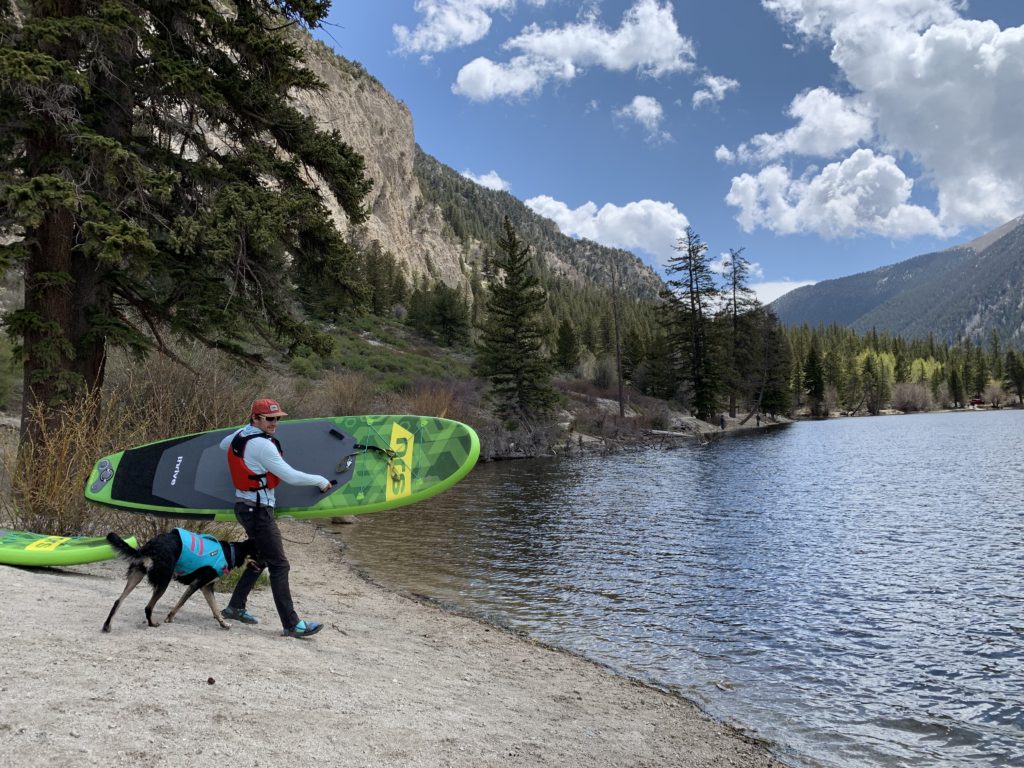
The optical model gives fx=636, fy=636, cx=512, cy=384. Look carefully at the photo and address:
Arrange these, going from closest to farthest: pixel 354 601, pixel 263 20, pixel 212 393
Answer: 1. pixel 354 601
2. pixel 263 20
3. pixel 212 393

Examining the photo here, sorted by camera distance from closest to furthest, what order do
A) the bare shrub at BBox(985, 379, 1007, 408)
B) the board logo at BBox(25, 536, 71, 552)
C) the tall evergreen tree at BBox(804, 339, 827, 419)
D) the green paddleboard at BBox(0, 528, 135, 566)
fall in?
the green paddleboard at BBox(0, 528, 135, 566)
the board logo at BBox(25, 536, 71, 552)
the tall evergreen tree at BBox(804, 339, 827, 419)
the bare shrub at BBox(985, 379, 1007, 408)

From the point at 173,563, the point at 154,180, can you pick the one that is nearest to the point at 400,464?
the point at 173,563

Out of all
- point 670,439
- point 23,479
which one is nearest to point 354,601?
point 23,479

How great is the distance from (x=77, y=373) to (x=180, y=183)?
10.7ft

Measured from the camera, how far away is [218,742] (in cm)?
333

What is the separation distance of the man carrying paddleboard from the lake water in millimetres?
3297

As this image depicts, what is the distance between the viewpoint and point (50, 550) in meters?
6.62

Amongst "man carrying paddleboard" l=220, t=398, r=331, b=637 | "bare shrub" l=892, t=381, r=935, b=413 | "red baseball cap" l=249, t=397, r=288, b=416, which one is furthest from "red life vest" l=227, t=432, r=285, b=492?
"bare shrub" l=892, t=381, r=935, b=413

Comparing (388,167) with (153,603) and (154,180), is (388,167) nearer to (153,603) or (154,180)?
(154,180)

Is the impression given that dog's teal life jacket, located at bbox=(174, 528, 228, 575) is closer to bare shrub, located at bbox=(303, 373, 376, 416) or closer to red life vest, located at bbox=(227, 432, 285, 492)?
red life vest, located at bbox=(227, 432, 285, 492)

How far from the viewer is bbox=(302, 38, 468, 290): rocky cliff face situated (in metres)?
90.6

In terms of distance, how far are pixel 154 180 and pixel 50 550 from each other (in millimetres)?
5034

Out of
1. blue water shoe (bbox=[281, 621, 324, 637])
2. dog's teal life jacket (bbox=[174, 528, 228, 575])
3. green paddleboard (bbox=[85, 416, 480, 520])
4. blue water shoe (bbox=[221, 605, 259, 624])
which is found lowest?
blue water shoe (bbox=[281, 621, 324, 637])

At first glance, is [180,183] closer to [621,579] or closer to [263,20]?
[263,20]
